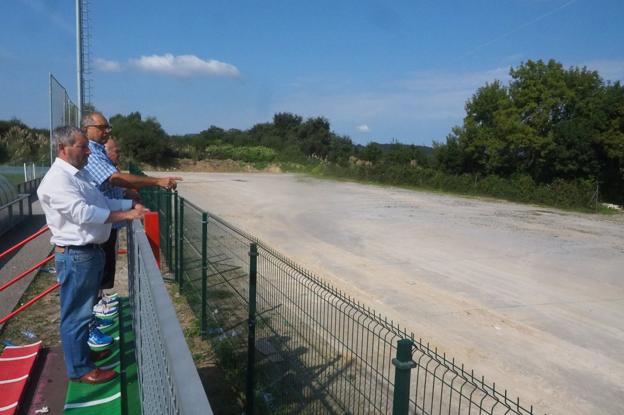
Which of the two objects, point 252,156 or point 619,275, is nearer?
point 619,275

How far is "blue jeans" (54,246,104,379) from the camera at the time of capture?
383 centimetres

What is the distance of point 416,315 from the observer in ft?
25.5

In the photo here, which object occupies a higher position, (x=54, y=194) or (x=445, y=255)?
(x=54, y=194)

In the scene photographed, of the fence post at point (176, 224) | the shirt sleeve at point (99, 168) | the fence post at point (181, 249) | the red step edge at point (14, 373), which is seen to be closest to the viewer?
the red step edge at point (14, 373)

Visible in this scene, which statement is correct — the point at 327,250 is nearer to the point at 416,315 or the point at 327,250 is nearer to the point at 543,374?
the point at 416,315

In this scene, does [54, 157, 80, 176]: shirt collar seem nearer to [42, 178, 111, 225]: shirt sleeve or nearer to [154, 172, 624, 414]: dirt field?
[42, 178, 111, 225]: shirt sleeve

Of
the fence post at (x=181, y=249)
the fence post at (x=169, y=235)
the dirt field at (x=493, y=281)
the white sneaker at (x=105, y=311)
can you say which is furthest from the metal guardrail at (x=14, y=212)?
the white sneaker at (x=105, y=311)

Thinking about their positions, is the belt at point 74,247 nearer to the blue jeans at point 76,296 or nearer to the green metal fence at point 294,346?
the blue jeans at point 76,296

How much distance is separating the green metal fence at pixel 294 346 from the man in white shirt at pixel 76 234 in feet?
4.06

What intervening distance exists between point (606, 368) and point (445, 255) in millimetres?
6334

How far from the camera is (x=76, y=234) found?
3760 millimetres

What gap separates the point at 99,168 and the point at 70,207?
1309 mm

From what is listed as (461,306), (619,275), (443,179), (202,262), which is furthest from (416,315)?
(443,179)

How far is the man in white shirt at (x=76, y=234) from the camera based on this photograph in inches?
143
